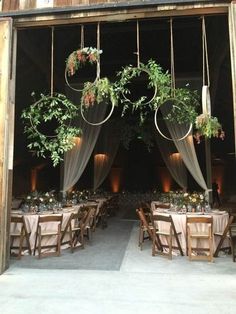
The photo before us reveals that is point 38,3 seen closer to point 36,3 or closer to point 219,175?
point 36,3

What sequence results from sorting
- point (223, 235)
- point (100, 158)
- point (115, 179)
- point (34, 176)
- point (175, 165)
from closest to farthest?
point (223, 235), point (175, 165), point (100, 158), point (34, 176), point (115, 179)

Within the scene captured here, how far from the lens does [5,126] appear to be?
181 inches

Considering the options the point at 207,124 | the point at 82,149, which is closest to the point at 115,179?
the point at 82,149

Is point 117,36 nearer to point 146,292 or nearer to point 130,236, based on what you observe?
point 130,236

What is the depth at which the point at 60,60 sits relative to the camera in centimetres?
897

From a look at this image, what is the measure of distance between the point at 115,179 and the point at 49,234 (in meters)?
8.78

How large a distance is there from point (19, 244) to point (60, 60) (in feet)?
18.1

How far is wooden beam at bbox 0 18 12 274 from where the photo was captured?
14.8ft

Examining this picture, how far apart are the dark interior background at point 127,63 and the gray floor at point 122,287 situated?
4.06 metres

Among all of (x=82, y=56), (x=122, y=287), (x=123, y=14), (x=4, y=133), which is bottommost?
(x=122, y=287)

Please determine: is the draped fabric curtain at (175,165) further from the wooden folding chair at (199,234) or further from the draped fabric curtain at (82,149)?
the wooden folding chair at (199,234)

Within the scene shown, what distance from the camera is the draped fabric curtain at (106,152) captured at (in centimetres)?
1077

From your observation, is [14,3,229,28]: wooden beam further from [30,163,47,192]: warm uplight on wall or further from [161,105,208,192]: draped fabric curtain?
[30,163,47,192]: warm uplight on wall

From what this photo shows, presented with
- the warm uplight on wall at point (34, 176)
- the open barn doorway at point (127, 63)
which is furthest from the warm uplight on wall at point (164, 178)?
the warm uplight on wall at point (34, 176)
